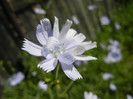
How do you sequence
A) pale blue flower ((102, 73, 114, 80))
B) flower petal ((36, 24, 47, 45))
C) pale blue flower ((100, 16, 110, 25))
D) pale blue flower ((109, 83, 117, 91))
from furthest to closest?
pale blue flower ((100, 16, 110, 25)) → pale blue flower ((102, 73, 114, 80)) → pale blue flower ((109, 83, 117, 91)) → flower petal ((36, 24, 47, 45))

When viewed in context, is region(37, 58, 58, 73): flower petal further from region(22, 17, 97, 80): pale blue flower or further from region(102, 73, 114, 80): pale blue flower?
region(102, 73, 114, 80): pale blue flower

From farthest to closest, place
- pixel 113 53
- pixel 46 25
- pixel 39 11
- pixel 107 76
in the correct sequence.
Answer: pixel 113 53, pixel 107 76, pixel 39 11, pixel 46 25

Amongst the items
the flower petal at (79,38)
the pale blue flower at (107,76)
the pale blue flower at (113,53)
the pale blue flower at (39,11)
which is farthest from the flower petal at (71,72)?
the pale blue flower at (113,53)

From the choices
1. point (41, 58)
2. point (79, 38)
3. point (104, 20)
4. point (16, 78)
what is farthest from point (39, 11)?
point (104, 20)

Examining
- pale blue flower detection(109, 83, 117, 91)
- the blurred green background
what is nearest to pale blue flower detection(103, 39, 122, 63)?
the blurred green background

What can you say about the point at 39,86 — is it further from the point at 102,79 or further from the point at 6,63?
the point at 102,79

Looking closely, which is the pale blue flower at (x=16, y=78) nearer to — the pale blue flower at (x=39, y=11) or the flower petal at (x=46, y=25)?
the pale blue flower at (x=39, y=11)

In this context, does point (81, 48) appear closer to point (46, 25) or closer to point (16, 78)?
point (46, 25)
